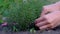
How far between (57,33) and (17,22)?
0.82 m

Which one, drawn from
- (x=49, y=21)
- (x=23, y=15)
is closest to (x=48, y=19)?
(x=49, y=21)

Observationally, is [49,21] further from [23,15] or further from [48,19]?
[23,15]

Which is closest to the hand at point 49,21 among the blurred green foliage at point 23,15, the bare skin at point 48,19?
the bare skin at point 48,19

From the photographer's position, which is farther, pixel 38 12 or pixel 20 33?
pixel 38 12

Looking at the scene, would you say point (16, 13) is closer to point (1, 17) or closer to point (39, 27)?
point (39, 27)

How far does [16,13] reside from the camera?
4.32 meters

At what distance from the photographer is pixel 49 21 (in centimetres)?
425

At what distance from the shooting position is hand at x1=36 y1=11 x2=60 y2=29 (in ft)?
14.0

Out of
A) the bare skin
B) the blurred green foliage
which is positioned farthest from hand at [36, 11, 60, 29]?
the blurred green foliage

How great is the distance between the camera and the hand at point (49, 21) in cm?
428

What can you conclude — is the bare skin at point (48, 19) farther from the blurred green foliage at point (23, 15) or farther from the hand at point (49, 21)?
the blurred green foliage at point (23, 15)

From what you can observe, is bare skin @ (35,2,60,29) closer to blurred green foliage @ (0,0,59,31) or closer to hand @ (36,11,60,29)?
hand @ (36,11,60,29)

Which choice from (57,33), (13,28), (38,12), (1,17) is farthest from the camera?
(1,17)

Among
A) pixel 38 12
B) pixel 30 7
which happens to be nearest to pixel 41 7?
pixel 38 12
